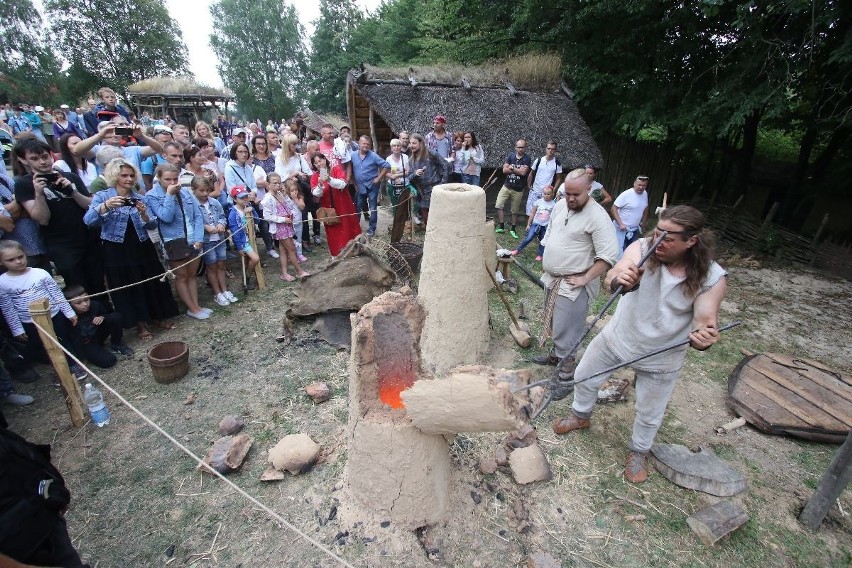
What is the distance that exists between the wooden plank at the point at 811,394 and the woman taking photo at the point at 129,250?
6.73m

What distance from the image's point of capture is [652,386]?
300 cm

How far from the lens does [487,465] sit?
126 inches

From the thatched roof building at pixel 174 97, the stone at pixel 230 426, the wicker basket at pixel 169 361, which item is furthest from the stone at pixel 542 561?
the thatched roof building at pixel 174 97

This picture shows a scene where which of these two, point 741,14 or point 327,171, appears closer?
point 741,14

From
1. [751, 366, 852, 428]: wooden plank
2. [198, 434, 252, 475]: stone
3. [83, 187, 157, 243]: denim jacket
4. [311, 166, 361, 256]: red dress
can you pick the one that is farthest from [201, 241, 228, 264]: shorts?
[751, 366, 852, 428]: wooden plank

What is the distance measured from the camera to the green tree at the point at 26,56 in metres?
24.9

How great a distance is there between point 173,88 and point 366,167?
50.0 feet

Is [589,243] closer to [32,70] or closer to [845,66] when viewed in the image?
[845,66]

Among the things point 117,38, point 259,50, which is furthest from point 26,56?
point 259,50

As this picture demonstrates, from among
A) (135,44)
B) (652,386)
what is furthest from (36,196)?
(135,44)

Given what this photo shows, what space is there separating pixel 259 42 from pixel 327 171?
128 ft

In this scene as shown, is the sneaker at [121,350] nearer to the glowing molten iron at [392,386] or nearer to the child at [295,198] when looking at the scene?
the child at [295,198]

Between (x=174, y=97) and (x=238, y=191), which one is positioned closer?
(x=238, y=191)

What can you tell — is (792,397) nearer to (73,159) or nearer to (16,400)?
(16,400)
